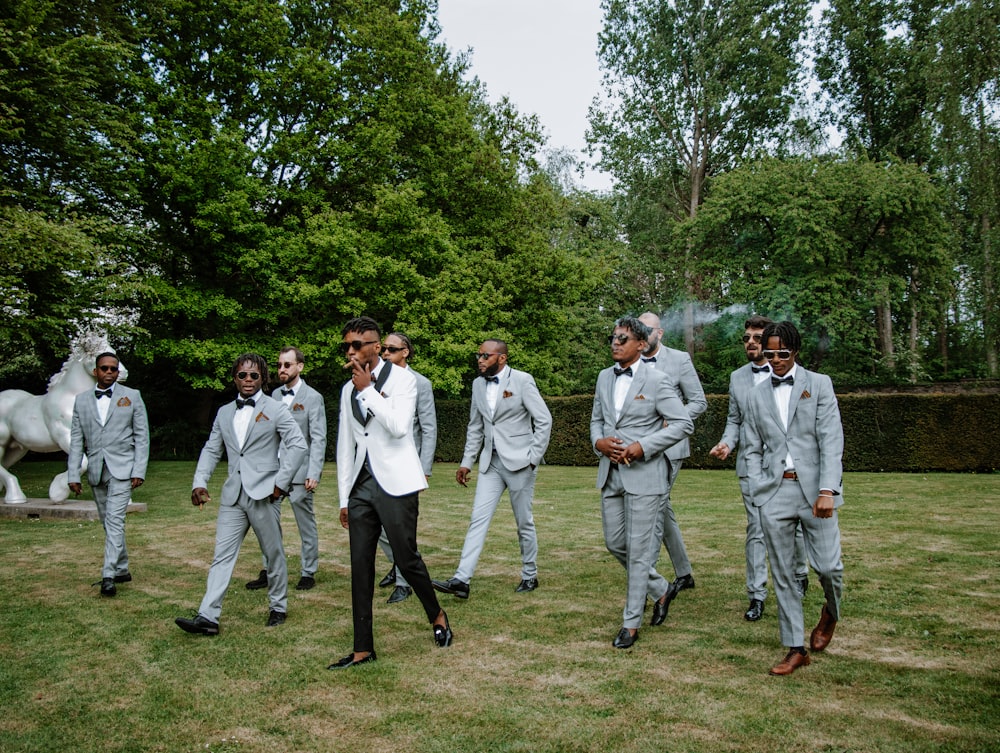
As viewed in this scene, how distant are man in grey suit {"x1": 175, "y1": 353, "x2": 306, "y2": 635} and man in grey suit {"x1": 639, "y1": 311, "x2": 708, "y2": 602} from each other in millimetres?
3006

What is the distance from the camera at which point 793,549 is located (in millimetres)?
4527

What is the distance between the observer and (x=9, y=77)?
14547mm

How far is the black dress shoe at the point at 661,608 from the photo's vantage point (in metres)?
5.38

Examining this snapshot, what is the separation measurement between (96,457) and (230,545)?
238 centimetres

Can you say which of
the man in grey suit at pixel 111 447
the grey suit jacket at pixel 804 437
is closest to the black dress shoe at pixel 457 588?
the grey suit jacket at pixel 804 437

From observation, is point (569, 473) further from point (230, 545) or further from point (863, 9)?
point (863, 9)

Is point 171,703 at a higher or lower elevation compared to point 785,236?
lower

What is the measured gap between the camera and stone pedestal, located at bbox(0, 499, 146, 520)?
1130cm

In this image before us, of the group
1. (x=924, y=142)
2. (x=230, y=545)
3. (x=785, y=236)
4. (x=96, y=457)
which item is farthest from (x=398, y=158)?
(x=924, y=142)

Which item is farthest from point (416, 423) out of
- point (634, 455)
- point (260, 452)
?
point (634, 455)

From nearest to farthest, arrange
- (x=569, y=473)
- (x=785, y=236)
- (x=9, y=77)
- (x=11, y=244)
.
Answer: (x=11, y=244) < (x=9, y=77) < (x=569, y=473) < (x=785, y=236)

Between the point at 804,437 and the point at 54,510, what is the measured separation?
36.9 feet

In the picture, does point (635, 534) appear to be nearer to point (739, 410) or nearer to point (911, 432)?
point (739, 410)

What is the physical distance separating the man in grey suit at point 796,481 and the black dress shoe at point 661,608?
3.37 ft
